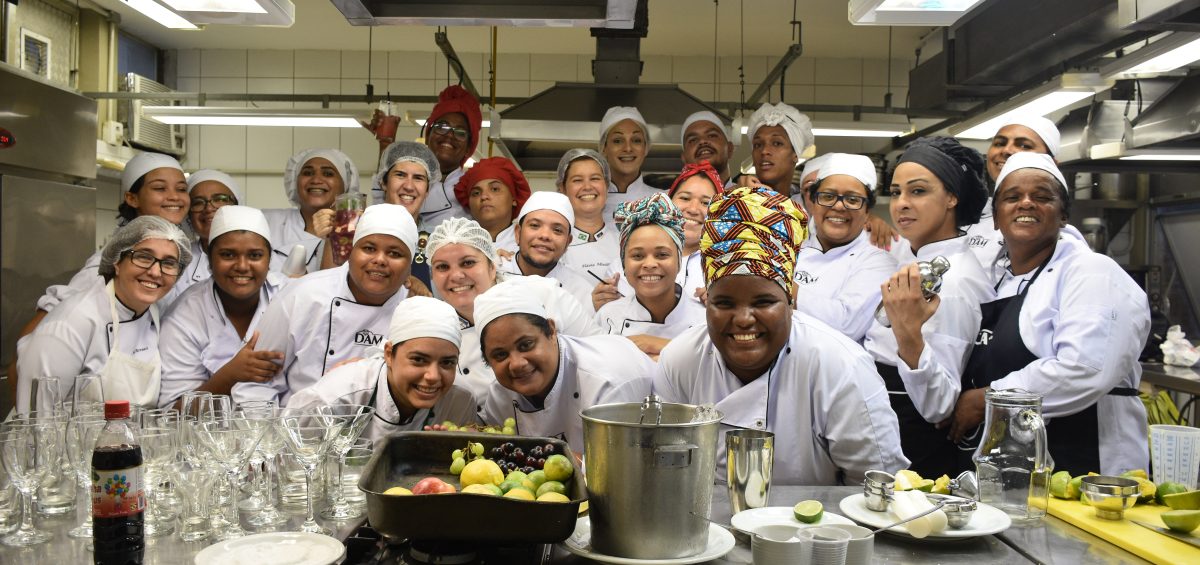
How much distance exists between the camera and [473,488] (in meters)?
1.35

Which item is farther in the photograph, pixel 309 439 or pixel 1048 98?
pixel 1048 98

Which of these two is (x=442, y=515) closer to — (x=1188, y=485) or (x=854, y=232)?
(x=1188, y=485)

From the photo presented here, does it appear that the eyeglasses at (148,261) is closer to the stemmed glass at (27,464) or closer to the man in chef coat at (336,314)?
the man in chef coat at (336,314)

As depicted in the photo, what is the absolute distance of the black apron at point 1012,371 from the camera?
2.49 m

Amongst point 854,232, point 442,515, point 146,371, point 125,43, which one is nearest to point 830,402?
point 442,515

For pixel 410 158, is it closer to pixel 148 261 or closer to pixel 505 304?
pixel 148 261

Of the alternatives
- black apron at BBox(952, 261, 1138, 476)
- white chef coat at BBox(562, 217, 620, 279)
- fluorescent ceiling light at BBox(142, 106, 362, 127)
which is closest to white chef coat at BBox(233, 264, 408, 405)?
white chef coat at BBox(562, 217, 620, 279)

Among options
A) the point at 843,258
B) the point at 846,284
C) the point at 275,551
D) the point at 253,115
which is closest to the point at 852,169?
the point at 843,258

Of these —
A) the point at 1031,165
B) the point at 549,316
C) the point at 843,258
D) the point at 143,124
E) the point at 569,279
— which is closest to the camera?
the point at 1031,165

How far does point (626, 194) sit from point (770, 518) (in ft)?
9.71

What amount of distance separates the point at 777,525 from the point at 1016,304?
1596 millimetres

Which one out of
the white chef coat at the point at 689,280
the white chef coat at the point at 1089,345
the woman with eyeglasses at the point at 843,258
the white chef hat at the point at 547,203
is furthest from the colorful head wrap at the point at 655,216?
the white chef coat at the point at 1089,345

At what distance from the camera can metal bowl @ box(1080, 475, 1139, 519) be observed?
162 cm

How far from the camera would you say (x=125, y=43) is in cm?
782
